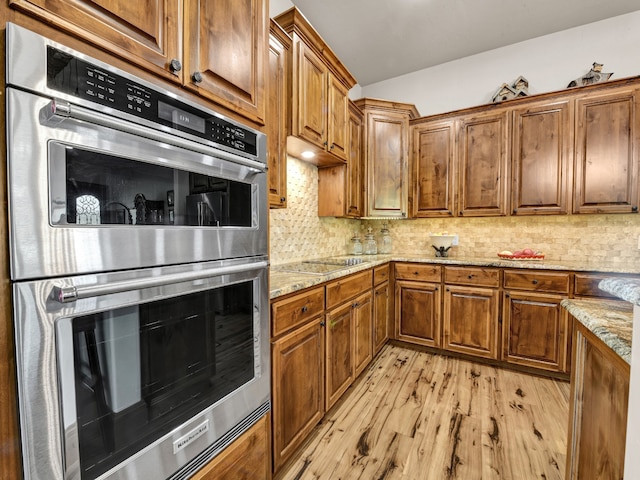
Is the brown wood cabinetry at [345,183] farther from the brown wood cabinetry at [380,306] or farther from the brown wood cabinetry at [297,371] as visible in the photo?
the brown wood cabinetry at [297,371]

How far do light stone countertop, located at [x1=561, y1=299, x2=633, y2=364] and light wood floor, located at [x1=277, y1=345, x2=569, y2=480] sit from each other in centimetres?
103

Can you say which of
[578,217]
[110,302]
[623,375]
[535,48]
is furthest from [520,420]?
[535,48]

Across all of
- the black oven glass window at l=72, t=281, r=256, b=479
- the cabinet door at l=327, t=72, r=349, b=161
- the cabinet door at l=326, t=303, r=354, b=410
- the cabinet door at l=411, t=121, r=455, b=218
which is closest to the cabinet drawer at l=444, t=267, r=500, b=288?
the cabinet door at l=411, t=121, r=455, b=218

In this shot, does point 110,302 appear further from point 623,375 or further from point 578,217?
point 578,217

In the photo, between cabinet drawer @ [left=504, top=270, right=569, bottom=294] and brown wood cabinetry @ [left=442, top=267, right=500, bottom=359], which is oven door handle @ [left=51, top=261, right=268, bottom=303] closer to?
brown wood cabinetry @ [left=442, top=267, right=500, bottom=359]

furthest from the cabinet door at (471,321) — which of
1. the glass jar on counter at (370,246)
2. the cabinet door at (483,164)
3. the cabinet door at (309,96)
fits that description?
the cabinet door at (309,96)

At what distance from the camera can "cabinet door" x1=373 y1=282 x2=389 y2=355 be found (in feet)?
8.66

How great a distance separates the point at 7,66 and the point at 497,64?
3786mm

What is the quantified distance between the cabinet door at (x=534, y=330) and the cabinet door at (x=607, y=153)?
910mm

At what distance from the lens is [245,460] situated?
41.9 inches

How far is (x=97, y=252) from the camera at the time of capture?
0.65 m

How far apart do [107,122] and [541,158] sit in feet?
10.7

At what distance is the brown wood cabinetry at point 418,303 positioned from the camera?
9.39ft

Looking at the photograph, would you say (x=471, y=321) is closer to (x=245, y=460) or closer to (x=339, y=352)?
(x=339, y=352)
